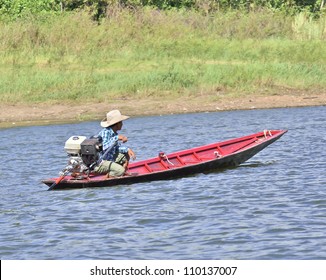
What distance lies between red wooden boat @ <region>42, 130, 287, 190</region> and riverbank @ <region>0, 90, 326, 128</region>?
8.11 metres

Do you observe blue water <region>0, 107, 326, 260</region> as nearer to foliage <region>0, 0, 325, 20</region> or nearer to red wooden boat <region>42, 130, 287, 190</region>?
red wooden boat <region>42, 130, 287, 190</region>

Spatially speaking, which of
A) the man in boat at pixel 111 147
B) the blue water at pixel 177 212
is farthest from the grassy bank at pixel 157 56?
the man in boat at pixel 111 147

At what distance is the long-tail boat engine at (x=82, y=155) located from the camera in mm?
14656

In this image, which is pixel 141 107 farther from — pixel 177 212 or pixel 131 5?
pixel 177 212

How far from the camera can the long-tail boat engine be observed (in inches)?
577

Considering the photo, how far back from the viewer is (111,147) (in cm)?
1487

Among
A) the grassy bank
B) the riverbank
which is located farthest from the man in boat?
the grassy bank

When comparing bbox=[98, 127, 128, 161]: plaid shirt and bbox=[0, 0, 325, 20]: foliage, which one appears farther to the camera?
bbox=[0, 0, 325, 20]: foliage

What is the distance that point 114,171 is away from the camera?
49.1ft

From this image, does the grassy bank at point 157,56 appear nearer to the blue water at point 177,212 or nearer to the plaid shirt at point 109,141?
the blue water at point 177,212

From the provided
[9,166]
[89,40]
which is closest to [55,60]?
[89,40]

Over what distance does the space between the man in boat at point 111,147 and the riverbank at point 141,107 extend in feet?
31.1

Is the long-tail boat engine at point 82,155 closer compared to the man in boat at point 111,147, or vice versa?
the long-tail boat engine at point 82,155

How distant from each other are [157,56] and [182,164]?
41.9 ft
